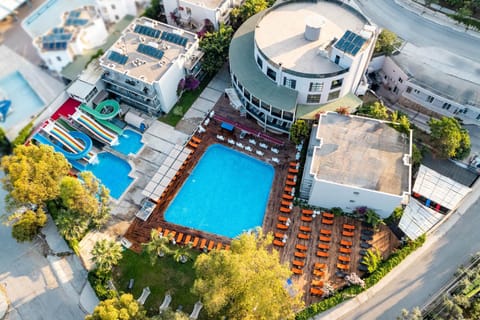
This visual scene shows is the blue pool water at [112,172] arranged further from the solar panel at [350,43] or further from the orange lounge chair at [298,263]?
the solar panel at [350,43]

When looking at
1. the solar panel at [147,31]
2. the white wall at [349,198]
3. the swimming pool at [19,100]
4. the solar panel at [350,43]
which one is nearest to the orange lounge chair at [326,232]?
the white wall at [349,198]

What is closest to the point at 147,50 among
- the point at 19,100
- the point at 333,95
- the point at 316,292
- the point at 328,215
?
the point at 19,100

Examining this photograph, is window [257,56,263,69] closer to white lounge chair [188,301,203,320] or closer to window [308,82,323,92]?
window [308,82,323,92]

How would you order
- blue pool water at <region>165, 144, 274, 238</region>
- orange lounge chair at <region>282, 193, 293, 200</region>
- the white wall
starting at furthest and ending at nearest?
orange lounge chair at <region>282, 193, 293, 200</region> → blue pool water at <region>165, 144, 274, 238</region> → the white wall

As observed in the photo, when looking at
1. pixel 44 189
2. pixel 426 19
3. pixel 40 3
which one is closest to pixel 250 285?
pixel 44 189

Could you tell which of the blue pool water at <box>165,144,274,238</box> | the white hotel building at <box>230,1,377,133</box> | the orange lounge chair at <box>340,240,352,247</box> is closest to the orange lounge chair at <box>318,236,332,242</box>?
the orange lounge chair at <box>340,240,352,247</box>

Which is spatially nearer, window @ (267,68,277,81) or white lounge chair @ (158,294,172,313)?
white lounge chair @ (158,294,172,313)

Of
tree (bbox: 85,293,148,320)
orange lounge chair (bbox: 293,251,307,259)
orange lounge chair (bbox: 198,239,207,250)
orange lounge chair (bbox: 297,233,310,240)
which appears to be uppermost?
orange lounge chair (bbox: 297,233,310,240)

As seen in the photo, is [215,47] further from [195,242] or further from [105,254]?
[105,254]
